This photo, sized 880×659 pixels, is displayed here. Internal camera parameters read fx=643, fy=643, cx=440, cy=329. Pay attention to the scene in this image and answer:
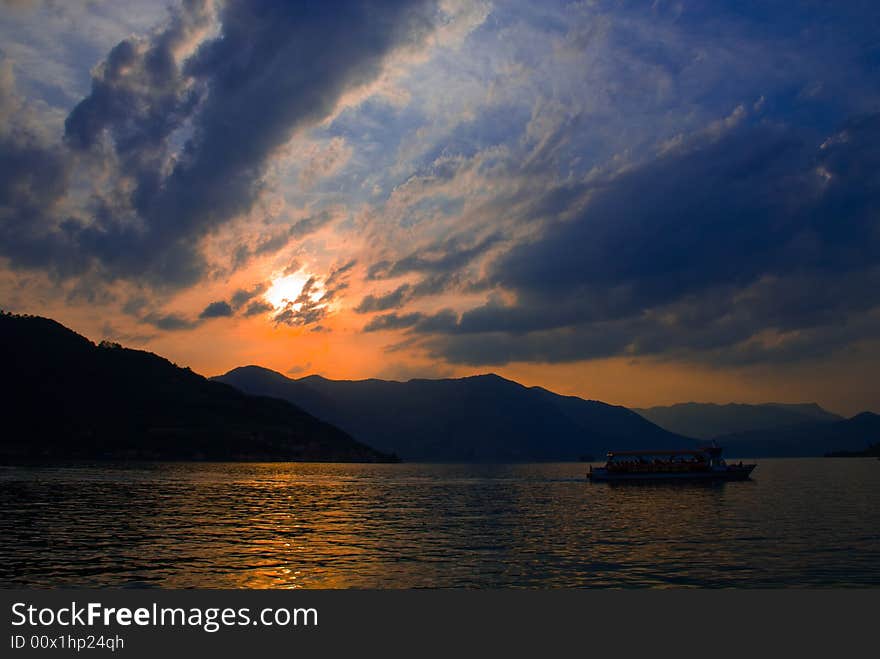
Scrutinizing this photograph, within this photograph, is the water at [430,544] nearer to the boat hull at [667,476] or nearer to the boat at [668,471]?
the boat hull at [667,476]

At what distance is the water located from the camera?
1403 inches

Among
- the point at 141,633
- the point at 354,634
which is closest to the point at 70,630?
the point at 141,633

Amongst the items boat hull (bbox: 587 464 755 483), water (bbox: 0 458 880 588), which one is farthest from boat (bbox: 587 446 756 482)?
water (bbox: 0 458 880 588)

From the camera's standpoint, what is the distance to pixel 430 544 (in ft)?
161

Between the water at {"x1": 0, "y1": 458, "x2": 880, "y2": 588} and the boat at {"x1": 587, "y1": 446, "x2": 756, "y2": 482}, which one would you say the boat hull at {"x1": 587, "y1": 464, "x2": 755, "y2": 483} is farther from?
the water at {"x1": 0, "y1": 458, "x2": 880, "y2": 588}

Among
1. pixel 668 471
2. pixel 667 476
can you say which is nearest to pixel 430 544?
pixel 667 476

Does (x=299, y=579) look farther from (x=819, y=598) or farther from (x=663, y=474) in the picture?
(x=663, y=474)

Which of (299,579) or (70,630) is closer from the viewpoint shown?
(70,630)

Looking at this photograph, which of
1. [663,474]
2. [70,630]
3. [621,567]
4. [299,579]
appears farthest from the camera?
[663,474]

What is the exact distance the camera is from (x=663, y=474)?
15000cm

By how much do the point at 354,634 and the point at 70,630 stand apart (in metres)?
10.0

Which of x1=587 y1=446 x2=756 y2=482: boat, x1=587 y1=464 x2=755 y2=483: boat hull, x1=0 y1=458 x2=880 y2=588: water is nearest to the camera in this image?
x1=0 y1=458 x2=880 y2=588: water

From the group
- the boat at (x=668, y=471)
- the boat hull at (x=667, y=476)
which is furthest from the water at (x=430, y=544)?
the boat at (x=668, y=471)

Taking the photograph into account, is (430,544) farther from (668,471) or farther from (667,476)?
(668,471)
